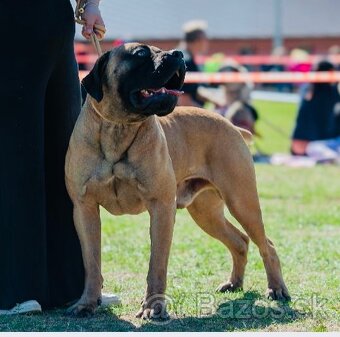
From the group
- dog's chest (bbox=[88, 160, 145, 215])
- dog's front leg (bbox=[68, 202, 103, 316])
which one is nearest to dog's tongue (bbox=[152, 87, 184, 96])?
dog's chest (bbox=[88, 160, 145, 215])

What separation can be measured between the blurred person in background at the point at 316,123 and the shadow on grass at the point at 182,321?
9.15m

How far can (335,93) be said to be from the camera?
14383 mm

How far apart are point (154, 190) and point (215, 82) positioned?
10324 millimetres

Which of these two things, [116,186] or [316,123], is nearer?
[116,186]

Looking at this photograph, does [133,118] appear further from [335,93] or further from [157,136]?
[335,93]

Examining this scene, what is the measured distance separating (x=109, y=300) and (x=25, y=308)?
46cm

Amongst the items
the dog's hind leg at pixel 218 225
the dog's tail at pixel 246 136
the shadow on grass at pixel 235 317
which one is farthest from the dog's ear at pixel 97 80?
the dog's hind leg at pixel 218 225

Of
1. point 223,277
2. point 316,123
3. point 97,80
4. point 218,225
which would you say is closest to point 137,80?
point 97,80

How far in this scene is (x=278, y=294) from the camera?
5238mm

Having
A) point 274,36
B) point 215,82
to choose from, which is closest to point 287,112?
point 215,82

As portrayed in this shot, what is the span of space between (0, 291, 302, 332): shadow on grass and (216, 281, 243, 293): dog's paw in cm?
50

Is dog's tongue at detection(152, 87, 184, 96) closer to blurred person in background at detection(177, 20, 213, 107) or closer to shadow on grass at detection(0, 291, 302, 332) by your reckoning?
shadow on grass at detection(0, 291, 302, 332)

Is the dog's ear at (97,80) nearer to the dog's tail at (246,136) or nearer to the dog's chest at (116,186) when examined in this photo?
the dog's chest at (116,186)

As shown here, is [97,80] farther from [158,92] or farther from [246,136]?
[246,136]
